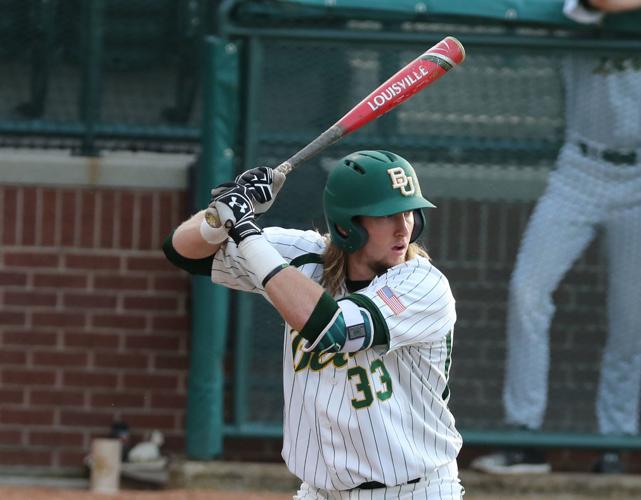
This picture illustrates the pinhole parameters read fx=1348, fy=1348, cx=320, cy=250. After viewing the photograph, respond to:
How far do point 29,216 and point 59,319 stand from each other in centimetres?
48

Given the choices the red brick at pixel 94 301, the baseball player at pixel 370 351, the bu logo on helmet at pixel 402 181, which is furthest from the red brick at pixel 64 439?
the bu logo on helmet at pixel 402 181

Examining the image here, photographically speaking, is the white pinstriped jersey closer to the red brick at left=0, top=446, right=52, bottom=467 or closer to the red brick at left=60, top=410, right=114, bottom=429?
the red brick at left=60, top=410, right=114, bottom=429

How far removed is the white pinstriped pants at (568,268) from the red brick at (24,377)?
2042mm

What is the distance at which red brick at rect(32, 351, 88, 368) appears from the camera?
6.00 m

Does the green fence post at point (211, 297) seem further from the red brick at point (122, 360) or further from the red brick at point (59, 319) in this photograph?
the red brick at point (59, 319)

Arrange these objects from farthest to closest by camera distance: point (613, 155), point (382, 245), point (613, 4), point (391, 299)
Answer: point (613, 155) < point (613, 4) < point (382, 245) < point (391, 299)

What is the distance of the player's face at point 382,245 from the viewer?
343 centimetres

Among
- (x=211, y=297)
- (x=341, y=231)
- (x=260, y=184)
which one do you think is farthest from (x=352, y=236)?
(x=211, y=297)

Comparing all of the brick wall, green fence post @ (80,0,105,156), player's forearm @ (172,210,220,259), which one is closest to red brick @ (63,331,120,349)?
the brick wall

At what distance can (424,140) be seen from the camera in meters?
5.74

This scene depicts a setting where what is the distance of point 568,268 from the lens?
18.7 feet

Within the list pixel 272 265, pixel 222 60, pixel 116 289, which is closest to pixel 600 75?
pixel 222 60

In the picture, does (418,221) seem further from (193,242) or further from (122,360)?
Result: (122,360)

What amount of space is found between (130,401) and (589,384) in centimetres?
201
